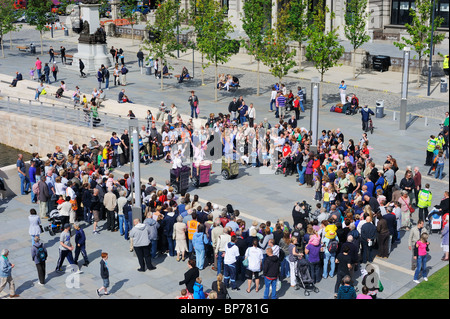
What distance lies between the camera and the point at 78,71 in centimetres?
4928

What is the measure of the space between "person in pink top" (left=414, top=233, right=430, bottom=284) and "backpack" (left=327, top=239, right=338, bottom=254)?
2.04 m

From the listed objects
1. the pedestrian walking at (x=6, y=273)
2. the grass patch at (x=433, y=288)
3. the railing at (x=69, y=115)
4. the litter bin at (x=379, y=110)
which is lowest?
the grass patch at (x=433, y=288)

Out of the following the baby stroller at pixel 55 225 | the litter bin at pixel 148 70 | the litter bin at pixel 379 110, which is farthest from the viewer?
the litter bin at pixel 148 70

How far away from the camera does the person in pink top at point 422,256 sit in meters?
17.2

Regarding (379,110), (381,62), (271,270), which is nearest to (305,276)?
(271,270)

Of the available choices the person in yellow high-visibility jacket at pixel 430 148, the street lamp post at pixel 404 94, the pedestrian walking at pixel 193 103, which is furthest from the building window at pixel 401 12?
the person in yellow high-visibility jacket at pixel 430 148

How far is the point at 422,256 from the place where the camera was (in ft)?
57.0

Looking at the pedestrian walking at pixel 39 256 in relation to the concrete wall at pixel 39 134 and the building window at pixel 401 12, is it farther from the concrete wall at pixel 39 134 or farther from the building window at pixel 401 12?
the building window at pixel 401 12

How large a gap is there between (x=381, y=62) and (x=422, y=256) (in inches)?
1199

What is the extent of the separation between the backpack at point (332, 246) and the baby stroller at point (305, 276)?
2.71 ft

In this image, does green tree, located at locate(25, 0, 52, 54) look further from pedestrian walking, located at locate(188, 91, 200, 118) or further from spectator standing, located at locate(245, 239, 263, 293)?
spectator standing, located at locate(245, 239, 263, 293)

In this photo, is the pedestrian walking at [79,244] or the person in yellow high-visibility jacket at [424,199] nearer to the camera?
the pedestrian walking at [79,244]

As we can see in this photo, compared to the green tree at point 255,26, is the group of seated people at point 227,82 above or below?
below

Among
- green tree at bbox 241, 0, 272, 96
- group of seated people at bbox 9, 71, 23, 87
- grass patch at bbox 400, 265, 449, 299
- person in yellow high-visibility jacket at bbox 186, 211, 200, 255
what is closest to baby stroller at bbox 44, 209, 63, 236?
person in yellow high-visibility jacket at bbox 186, 211, 200, 255
